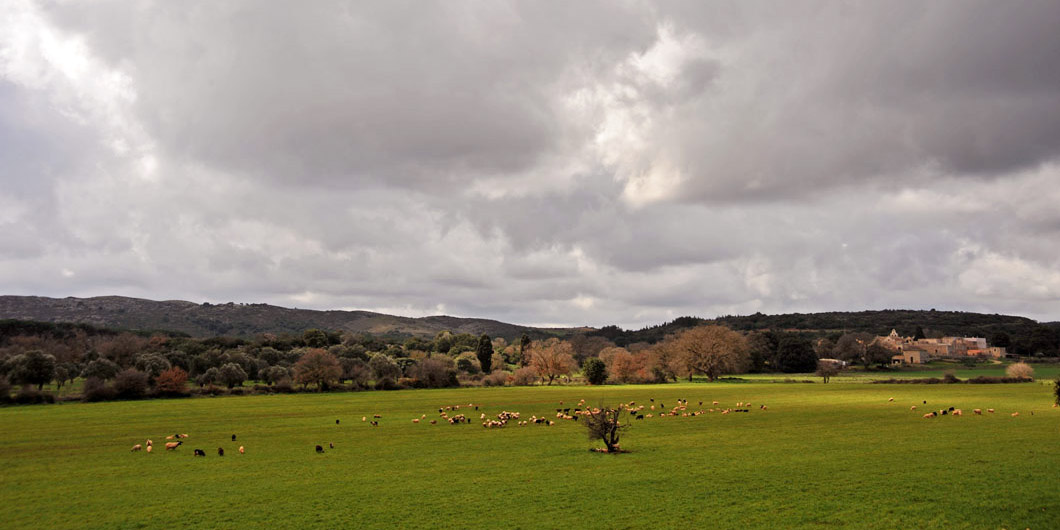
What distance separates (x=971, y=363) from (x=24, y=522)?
652 feet

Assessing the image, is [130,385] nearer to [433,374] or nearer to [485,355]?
[433,374]

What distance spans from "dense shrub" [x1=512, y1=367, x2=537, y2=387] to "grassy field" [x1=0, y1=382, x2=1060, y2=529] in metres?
73.9

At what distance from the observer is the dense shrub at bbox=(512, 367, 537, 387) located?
375 ft

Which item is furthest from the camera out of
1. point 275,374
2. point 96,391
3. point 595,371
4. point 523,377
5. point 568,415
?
point 523,377

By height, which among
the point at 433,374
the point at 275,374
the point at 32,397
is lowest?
the point at 32,397

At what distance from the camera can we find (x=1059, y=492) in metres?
17.9

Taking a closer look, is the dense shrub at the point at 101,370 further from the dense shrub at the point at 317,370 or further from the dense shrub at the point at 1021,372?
the dense shrub at the point at 1021,372

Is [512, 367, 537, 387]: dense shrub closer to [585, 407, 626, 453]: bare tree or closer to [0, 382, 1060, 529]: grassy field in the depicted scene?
[0, 382, 1060, 529]: grassy field

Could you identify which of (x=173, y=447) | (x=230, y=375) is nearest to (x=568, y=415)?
(x=173, y=447)

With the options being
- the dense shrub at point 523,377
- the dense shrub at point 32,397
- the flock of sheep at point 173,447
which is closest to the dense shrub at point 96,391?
the dense shrub at point 32,397

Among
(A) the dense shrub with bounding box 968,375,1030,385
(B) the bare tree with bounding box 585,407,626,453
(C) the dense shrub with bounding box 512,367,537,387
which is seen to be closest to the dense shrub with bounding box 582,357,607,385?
(C) the dense shrub with bounding box 512,367,537,387

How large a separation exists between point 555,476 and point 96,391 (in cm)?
7286

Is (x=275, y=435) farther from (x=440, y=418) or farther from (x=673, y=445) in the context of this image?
(x=673, y=445)

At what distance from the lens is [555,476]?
72.5 feet
